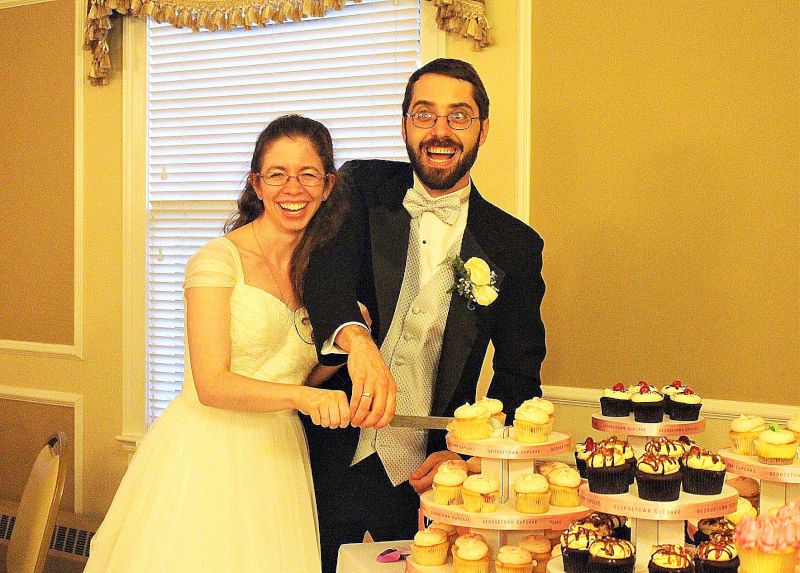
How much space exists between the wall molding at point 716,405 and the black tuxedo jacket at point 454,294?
0.91m

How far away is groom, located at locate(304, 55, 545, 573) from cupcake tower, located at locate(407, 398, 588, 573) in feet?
1.11

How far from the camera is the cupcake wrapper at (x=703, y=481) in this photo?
1.51 metres

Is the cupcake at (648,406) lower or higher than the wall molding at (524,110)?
lower

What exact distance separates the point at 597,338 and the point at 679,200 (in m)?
0.56

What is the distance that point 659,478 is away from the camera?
145 cm

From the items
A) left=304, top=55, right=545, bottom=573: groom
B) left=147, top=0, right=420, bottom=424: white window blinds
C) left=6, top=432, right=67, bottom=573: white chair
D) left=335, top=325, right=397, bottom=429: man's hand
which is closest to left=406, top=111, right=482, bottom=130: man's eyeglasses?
left=304, top=55, right=545, bottom=573: groom

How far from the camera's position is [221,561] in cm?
212

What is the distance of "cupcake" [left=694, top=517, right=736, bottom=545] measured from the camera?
1.51 meters

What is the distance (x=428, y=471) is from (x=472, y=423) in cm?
39

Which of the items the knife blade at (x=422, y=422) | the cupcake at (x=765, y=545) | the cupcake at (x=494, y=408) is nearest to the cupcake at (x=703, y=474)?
the cupcake at (x=765, y=545)

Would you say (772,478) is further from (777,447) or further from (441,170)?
Result: (441,170)

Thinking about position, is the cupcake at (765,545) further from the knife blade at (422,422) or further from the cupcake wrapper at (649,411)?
the knife blade at (422,422)

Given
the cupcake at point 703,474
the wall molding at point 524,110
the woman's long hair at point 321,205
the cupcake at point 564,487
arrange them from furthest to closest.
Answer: the wall molding at point 524,110 < the woman's long hair at point 321,205 < the cupcake at point 564,487 < the cupcake at point 703,474

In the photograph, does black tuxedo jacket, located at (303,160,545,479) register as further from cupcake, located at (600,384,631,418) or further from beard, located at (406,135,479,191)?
cupcake, located at (600,384,631,418)
